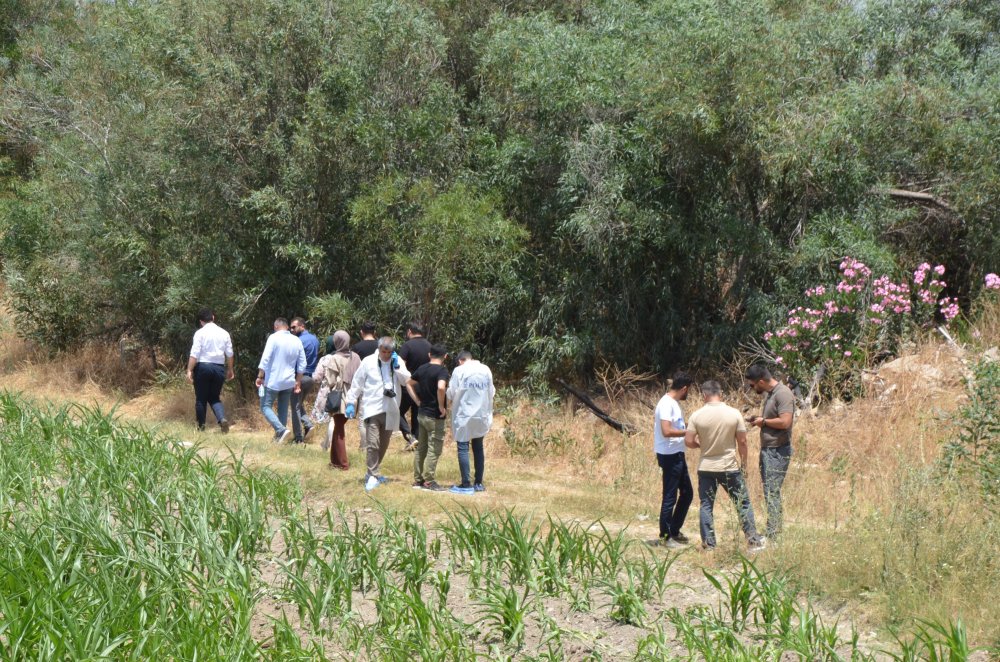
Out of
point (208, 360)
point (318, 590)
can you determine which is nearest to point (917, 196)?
point (208, 360)

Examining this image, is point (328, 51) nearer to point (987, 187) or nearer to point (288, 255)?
point (288, 255)

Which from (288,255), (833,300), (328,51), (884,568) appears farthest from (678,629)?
(328,51)

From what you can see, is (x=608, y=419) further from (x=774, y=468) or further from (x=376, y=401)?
(x=774, y=468)

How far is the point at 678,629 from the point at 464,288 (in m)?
9.60

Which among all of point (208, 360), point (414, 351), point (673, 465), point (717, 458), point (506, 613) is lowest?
point (506, 613)

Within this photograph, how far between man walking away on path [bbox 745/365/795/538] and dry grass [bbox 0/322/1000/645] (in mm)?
409

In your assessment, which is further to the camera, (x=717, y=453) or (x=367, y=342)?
(x=367, y=342)

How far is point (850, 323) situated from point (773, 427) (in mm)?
5236

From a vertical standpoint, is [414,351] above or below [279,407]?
above

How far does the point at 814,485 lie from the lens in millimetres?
9930

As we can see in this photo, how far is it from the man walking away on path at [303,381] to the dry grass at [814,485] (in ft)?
0.82

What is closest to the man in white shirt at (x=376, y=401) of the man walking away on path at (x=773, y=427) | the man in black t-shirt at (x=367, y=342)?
the man in black t-shirt at (x=367, y=342)

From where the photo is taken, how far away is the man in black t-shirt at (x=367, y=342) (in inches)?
446

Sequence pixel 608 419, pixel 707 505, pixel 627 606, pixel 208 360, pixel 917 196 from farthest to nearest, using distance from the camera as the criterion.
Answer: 1. pixel 917 196
2. pixel 608 419
3. pixel 208 360
4. pixel 707 505
5. pixel 627 606
